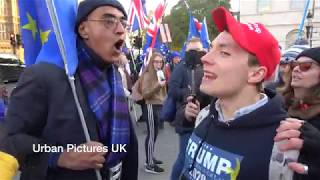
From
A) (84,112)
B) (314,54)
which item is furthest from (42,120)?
(314,54)

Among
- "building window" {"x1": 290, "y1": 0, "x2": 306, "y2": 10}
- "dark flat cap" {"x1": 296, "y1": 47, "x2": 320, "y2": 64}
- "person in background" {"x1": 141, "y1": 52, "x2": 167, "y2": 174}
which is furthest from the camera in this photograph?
"building window" {"x1": 290, "y1": 0, "x2": 306, "y2": 10}

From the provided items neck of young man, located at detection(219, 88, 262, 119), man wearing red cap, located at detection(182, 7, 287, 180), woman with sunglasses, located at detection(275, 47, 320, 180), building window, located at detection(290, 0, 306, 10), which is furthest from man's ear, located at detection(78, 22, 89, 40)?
building window, located at detection(290, 0, 306, 10)

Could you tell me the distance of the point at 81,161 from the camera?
2.04 meters

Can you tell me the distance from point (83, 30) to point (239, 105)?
990 mm

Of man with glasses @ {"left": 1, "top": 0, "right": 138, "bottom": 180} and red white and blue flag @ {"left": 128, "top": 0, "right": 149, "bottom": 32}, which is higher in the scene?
red white and blue flag @ {"left": 128, "top": 0, "right": 149, "bottom": 32}

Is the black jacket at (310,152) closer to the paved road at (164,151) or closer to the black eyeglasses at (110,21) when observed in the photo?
the black eyeglasses at (110,21)

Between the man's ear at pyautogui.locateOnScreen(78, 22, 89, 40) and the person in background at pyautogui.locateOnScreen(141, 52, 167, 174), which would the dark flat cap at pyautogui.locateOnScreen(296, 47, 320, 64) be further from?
the person in background at pyautogui.locateOnScreen(141, 52, 167, 174)

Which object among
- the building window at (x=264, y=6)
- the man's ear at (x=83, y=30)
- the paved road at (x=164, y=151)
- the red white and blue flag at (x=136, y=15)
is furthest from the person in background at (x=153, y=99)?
the building window at (x=264, y=6)

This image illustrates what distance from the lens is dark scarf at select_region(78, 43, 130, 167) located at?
2203 mm

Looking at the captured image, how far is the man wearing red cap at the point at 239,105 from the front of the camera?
1.68m

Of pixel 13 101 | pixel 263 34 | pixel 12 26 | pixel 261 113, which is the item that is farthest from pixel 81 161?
pixel 12 26

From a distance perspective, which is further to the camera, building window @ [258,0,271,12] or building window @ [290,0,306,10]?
building window @ [258,0,271,12]

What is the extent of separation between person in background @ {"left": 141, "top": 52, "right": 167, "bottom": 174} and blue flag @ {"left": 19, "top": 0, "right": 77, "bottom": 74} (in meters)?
3.57

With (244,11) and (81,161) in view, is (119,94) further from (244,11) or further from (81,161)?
(244,11)
